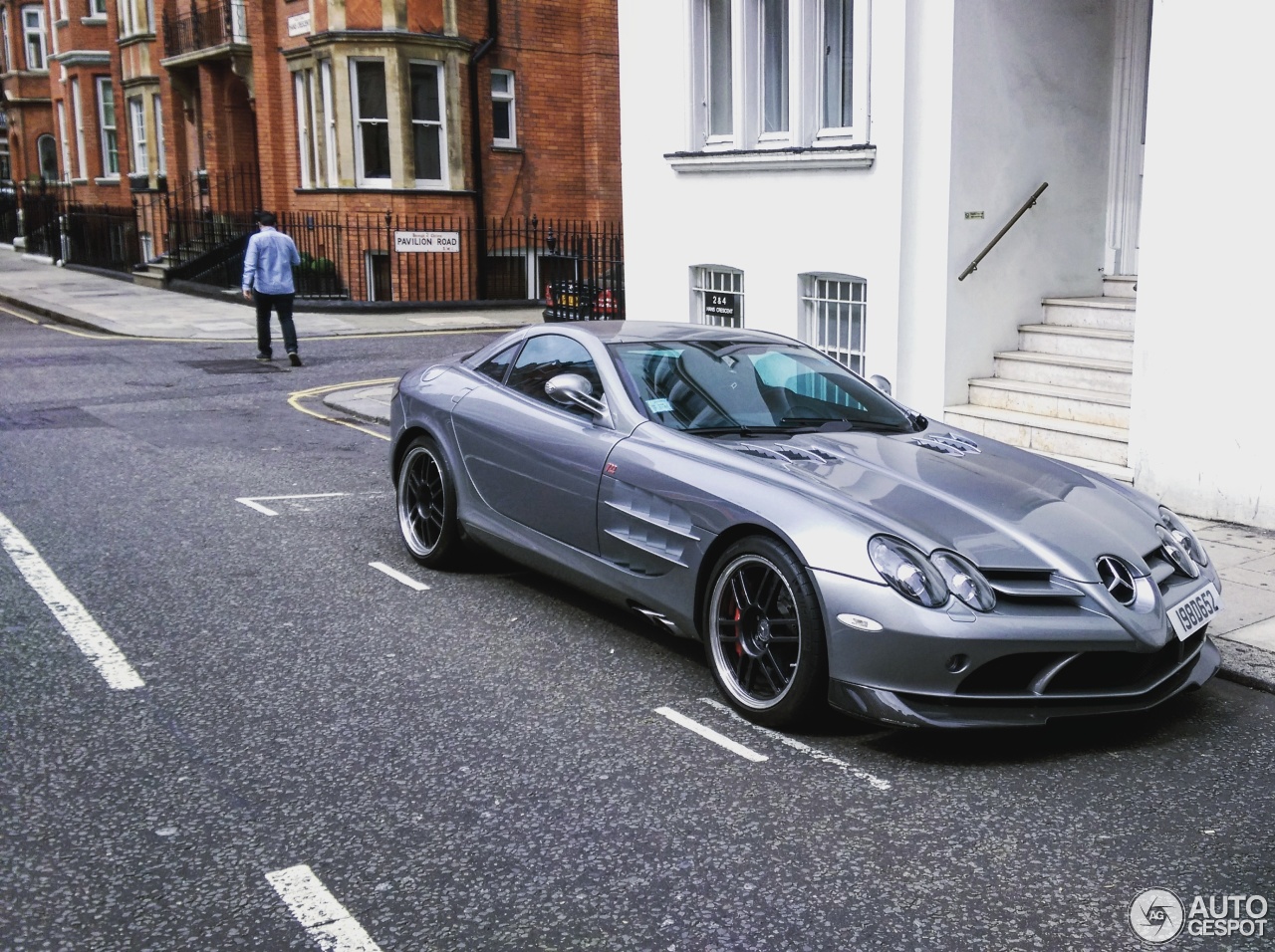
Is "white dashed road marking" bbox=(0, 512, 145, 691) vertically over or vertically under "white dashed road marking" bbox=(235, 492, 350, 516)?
over

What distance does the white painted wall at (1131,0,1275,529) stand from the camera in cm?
809

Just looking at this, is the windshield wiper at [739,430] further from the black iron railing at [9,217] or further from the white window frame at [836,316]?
the black iron railing at [9,217]

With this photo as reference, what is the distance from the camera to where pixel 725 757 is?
4.64 meters

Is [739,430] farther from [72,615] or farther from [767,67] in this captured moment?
[767,67]

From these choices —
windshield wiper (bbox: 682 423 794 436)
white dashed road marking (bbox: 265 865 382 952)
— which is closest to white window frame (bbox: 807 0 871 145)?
windshield wiper (bbox: 682 423 794 436)

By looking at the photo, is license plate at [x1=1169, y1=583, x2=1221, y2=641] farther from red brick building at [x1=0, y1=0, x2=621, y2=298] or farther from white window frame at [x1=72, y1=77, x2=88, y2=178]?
white window frame at [x1=72, y1=77, x2=88, y2=178]

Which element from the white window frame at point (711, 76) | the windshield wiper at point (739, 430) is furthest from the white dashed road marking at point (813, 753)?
the white window frame at point (711, 76)

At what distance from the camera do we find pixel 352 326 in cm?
2169

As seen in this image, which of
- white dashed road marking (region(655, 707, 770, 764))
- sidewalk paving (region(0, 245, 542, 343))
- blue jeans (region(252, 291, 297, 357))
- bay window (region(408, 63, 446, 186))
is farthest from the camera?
bay window (region(408, 63, 446, 186))

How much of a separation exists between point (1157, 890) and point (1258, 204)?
5.72m

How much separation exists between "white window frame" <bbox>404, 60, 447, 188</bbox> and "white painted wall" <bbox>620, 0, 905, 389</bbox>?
11.9m

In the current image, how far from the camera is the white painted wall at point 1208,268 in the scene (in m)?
8.09

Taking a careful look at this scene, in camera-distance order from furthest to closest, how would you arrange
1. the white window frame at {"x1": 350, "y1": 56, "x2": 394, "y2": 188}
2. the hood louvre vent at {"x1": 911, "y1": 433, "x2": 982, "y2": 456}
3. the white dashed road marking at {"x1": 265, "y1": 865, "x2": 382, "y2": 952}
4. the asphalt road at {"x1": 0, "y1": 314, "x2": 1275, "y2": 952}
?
1. the white window frame at {"x1": 350, "y1": 56, "x2": 394, "y2": 188}
2. the hood louvre vent at {"x1": 911, "y1": 433, "x2": 982, "y2": 456}
3. the asphalt road at {"x1": 0, "y1": 314, "x2": 1275, "y2": 952}
4. the white dashed road marking at {"x1": 265, "y1": 865, "x2": 382, "y2": 952}

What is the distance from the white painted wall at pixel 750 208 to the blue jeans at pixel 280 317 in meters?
4.84
